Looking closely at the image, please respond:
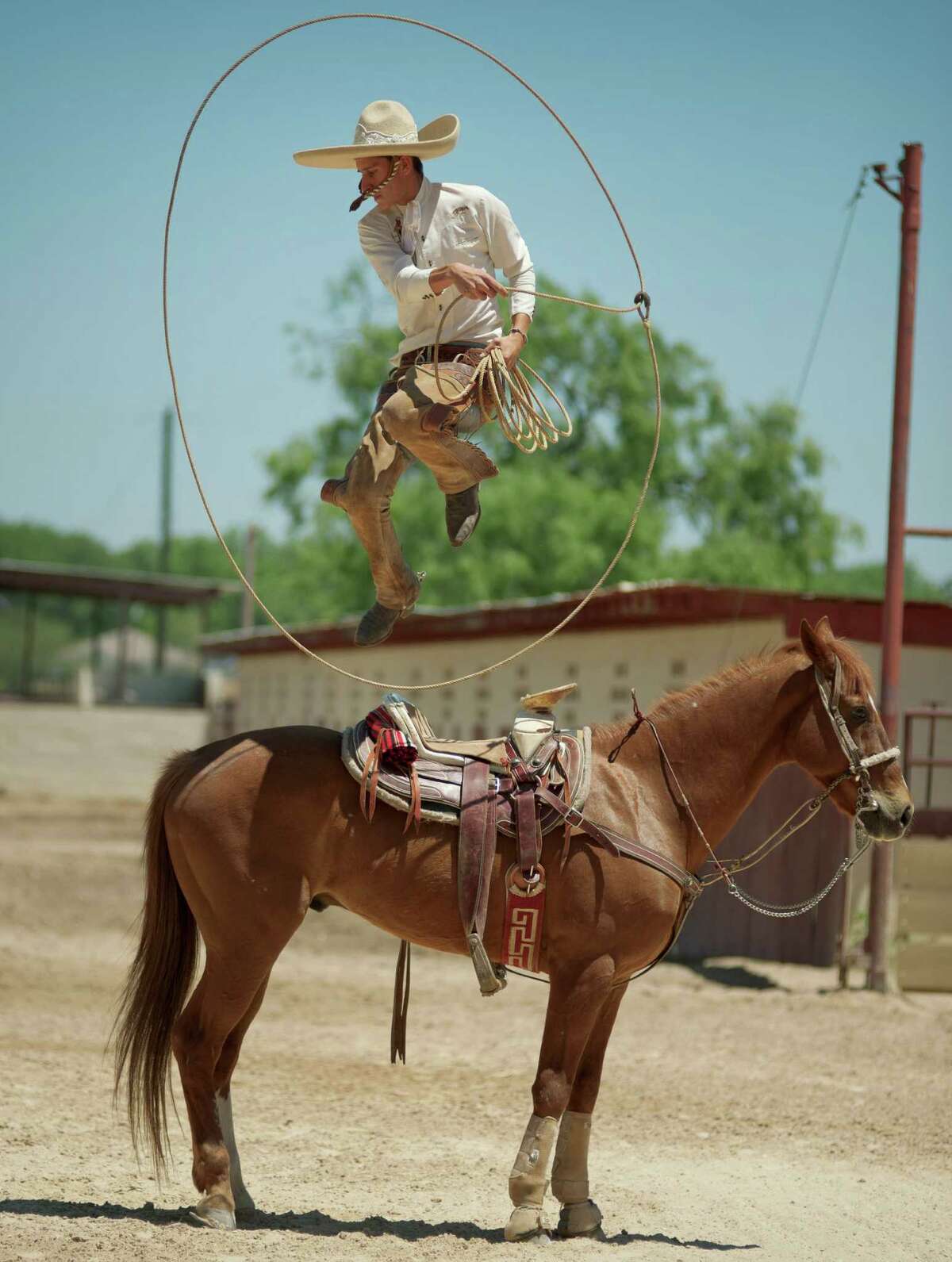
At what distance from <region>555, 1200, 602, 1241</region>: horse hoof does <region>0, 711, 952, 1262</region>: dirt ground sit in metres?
0.10

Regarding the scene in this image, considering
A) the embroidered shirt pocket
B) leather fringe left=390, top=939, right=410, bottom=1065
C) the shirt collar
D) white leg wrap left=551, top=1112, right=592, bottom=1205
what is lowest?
white leg wrap left=551, top=1112, right=592, bottom=1205

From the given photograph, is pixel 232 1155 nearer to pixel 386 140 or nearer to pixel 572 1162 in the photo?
pixel 572 1162

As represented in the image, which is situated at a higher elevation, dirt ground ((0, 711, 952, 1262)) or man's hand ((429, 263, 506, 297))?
man's hand ((429, 263, 506, 297))

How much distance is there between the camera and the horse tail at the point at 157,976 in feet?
17.1

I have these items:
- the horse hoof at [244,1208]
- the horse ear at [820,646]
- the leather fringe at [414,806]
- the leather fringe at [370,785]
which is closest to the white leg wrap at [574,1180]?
the horse hoof at [244,1208]

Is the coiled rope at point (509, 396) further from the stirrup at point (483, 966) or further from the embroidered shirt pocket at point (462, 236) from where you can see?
the stirrup at point (483, 966)

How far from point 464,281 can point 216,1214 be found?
3.53 metres

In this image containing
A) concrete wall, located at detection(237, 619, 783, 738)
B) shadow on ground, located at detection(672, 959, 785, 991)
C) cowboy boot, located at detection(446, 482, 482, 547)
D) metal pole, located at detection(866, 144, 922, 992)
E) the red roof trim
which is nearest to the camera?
cowboy boot, located at detection(446, 482, 482, 547)

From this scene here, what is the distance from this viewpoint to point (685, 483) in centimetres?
4116

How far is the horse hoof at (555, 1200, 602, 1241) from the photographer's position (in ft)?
16.7

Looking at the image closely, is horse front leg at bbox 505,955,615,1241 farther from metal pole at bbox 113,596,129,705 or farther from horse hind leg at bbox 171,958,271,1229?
metal pole at bbox 113,596,129,705

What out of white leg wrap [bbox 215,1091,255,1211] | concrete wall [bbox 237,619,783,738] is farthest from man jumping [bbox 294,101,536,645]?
concrete wall [bbox 237,619,783,738]

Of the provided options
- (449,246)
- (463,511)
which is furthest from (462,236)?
(463,511)

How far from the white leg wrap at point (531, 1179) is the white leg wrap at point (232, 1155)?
40.4 inches
